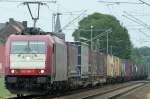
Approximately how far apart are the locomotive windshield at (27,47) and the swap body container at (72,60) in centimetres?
618

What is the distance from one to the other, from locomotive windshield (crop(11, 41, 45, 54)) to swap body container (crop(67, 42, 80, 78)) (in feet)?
20.3

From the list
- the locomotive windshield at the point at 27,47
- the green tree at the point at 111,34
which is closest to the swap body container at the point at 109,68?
the locomotive windshield at the point at 27,47

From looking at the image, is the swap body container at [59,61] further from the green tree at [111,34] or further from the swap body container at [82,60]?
the green tree at [111,34]

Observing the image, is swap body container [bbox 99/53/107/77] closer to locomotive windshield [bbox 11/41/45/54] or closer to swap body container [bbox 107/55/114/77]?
swap body container [bbox 107/55/114/77]

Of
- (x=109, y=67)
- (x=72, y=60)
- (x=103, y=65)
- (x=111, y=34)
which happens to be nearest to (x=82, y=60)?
(x=72, y=60)

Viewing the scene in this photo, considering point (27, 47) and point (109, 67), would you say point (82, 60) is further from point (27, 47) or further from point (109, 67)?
point (109, 67)

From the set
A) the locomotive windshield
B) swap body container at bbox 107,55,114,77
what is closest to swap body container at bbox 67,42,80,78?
the locomotive windshield

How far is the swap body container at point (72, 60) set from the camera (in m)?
36.5

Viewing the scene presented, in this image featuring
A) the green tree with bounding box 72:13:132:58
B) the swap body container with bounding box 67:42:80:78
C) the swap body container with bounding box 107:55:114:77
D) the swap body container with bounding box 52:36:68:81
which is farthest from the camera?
the green tree with bounding box 72:13:132:58

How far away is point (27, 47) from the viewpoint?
1180 inches

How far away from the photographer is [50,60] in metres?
29.4

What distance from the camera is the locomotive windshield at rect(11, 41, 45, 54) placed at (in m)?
29.8

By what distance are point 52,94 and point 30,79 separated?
4.36m

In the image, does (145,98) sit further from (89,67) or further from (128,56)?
(128,56)
